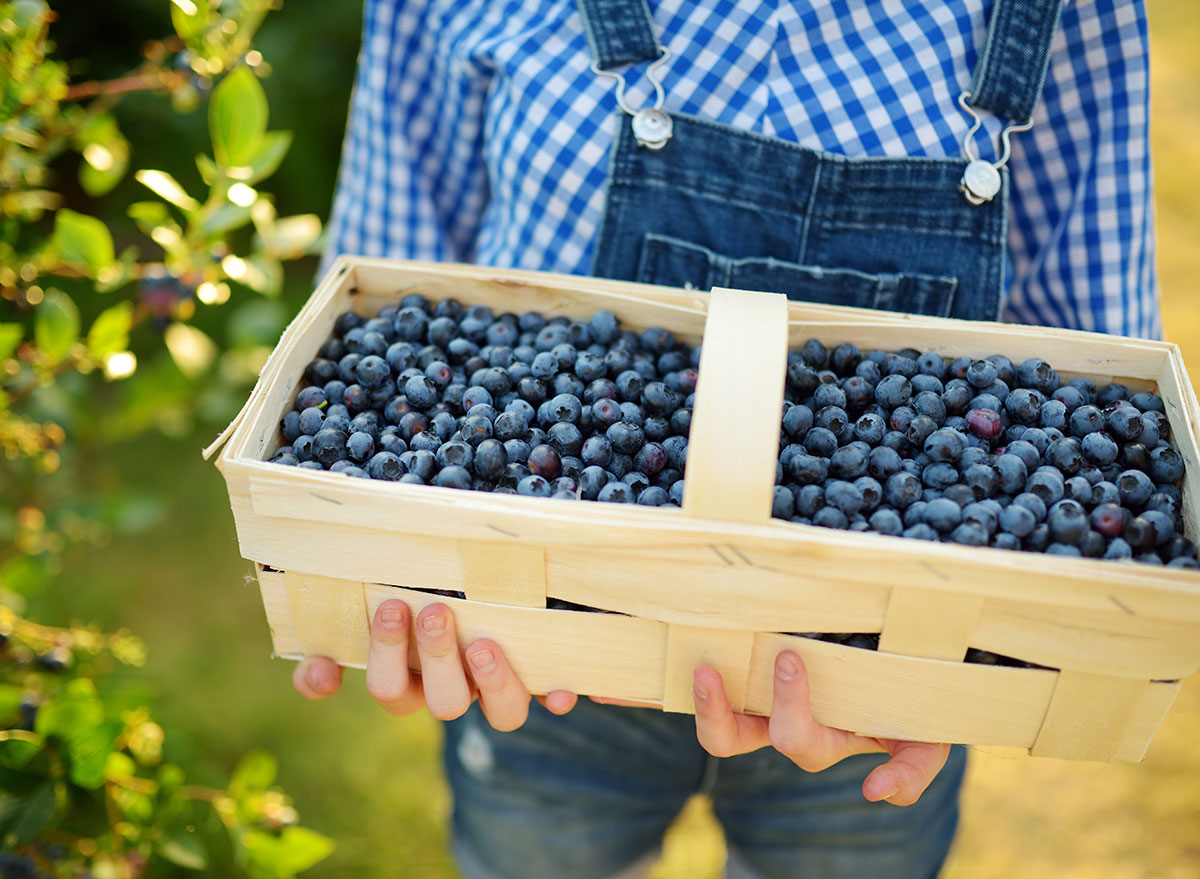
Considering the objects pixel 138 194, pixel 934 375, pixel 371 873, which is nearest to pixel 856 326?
pixel 934 375

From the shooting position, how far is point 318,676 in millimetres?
919

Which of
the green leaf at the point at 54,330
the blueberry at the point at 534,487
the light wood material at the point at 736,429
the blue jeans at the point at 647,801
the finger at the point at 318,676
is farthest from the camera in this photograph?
the blue jeans at the point at 647,801

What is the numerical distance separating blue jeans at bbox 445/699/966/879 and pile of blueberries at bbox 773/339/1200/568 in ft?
1.62

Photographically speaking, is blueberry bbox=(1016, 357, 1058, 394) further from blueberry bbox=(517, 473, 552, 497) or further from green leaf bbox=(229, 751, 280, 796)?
green leaf bbox=(229, 751, 280, 796)

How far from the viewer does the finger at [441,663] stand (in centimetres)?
83

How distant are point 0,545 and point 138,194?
1256mm

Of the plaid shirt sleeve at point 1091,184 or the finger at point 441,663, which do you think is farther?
the plaid shirt sleeve at point 1091,184

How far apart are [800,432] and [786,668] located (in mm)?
233

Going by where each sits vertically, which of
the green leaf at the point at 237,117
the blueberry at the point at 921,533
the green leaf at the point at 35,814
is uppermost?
the green leaf at the point at 237,117

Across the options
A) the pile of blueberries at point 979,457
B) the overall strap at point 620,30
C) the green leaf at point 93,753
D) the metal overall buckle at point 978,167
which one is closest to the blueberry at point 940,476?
the pile of blueberries at point 979,457

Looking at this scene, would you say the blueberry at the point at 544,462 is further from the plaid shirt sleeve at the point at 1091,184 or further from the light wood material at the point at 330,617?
the plaid shirt sleeve at the point at 1091,184

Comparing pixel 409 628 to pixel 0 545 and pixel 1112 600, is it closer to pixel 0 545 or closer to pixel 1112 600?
pixel 1112 600

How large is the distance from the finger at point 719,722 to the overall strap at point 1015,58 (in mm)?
697

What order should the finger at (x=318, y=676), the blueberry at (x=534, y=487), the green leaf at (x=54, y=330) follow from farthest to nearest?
the green leaf at (x=54, y=330), the finger at (x=318, y=676), the blueberry at (x=534, y=487)
